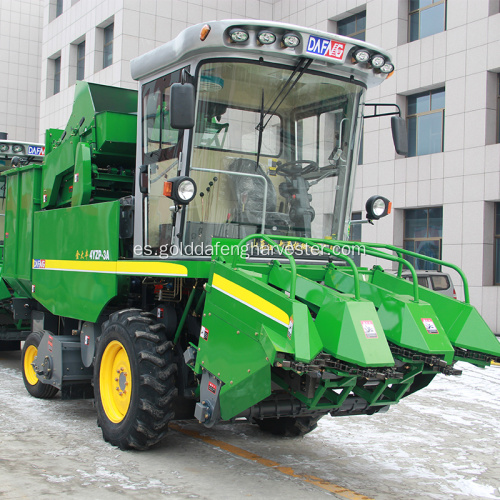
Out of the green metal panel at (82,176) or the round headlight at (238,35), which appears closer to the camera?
the round headlight at (238,35)

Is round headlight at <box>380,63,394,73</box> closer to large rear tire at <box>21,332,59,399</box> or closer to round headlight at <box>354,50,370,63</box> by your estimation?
round headlight at <box>354,50,370,63</box>

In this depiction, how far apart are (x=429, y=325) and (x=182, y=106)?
2.46 m

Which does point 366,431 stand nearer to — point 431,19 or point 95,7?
point 431,19

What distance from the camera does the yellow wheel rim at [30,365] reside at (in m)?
8.14

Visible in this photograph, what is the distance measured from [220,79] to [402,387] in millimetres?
2900

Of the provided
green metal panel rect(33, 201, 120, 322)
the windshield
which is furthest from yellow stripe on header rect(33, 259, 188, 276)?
the windshield

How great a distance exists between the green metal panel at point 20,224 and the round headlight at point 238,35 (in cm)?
386

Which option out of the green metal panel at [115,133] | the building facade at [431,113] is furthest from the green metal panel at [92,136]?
the building facade at [431,113]

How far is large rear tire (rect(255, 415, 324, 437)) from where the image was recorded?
6516mm

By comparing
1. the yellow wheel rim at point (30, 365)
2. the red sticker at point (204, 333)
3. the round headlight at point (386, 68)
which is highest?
the round headlight at point (386, 68)

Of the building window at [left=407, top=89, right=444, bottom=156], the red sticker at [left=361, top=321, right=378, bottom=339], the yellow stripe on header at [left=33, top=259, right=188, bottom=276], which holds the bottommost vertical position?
the red sticker at [left=361, top=321, right=378, bottom=339]

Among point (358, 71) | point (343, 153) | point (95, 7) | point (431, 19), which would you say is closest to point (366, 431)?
point (343, 153)

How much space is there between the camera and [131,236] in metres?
6.39

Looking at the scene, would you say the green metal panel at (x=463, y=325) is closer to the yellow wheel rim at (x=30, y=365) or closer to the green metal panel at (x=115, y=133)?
the green metal panel at (x=115, y=133)
